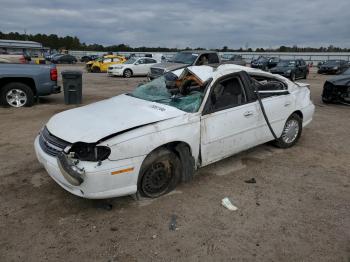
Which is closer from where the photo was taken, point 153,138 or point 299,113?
point 153,138

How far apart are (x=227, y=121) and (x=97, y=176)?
200 cm

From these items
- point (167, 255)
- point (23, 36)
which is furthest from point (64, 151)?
point (23, 36)

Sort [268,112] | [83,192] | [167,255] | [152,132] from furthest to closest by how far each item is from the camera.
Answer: [268,112] → [152,132] → [83,192] → [167,255]

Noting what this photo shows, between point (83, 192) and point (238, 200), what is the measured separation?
188 centimetres

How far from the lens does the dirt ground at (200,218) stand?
3004mm

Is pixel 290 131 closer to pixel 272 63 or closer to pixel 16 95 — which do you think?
pixel 16 95

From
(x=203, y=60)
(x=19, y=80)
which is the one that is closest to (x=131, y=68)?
(x=203, y=60)

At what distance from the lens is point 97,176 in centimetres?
328

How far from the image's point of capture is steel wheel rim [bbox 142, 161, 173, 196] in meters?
3.77

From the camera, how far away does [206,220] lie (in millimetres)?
3523

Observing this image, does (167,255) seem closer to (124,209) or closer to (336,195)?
(124,209)

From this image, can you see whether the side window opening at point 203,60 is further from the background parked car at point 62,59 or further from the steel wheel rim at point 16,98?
the background parked car at point 62,59

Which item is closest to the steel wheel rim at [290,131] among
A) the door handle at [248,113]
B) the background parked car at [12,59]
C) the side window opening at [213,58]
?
the door handle at [248,113]

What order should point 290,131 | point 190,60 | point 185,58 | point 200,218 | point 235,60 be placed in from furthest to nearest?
point 235,60 < point 185,58 < point 190,60 < point 290,131 < point 200,218
